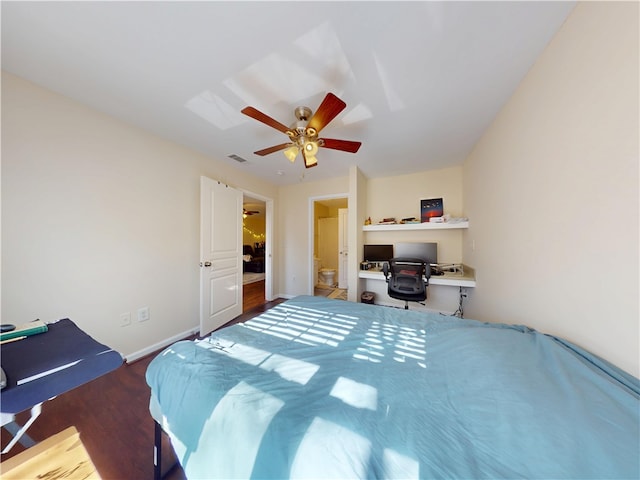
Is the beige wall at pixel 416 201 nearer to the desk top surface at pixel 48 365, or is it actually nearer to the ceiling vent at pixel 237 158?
the ceiling vent at pixel 237 158

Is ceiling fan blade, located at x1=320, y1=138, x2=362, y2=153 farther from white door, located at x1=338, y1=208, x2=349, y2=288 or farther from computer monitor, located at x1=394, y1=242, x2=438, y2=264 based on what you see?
white door, located at x1=338, y1=208, x2=349, y2=288

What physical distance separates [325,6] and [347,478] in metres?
1.90

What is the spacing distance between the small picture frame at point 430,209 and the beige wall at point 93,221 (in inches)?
134

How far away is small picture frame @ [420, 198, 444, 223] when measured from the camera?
10.4 ft

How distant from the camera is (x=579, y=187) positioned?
99 cm

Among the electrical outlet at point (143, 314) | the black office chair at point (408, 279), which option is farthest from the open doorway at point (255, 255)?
the black office chair at point (408, 279)

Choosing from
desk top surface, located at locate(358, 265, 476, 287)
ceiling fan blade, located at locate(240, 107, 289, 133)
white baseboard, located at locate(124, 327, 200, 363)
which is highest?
ceiling fan blade, located at locate(240, 107, 289, 133)

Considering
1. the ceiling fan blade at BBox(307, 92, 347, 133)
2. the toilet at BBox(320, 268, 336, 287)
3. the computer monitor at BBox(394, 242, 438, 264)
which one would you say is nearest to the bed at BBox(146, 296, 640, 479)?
the ceiling fan blade at BBox(307, 92, 347, 133)

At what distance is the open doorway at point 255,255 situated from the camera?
12.9 ft

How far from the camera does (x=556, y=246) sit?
1.14 metres

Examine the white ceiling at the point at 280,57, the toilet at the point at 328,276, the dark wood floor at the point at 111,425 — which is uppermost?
the white ceiling at the point at 280,57

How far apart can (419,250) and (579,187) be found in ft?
7.48

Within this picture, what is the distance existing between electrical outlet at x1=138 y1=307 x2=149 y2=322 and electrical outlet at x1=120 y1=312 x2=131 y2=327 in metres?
0.08

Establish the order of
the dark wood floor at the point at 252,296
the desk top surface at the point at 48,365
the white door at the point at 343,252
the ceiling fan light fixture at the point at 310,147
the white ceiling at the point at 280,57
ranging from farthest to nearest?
1. the white door at the point at 343,252
2. the dark wood floor at the point at 252,296
3. the ceiling fan light fixture at the point at 310,147
4. the white ceiling at the point at 280,57
5. the desk top surface at the point at 48,365
